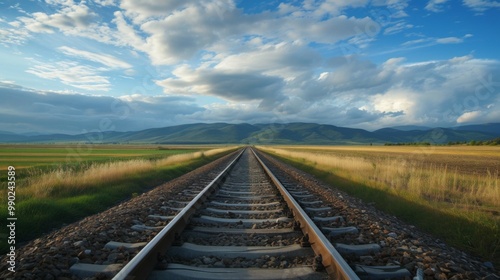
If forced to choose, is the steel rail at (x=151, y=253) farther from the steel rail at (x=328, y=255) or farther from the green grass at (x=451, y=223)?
the green grass at (x=451, y=223)

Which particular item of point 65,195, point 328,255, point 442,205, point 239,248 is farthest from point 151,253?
point 65,195

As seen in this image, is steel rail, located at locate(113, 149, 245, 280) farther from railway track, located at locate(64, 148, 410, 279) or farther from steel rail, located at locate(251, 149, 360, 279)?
steel rail, located at locate(251, 149, 360, 279)

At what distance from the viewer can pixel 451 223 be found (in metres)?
6.68

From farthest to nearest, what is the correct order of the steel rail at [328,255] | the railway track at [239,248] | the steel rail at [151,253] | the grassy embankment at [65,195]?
the grassy embankment at [65,195] → the railway track at [239,248] → the steel rail at [328,255] → the steel rail at [151,253]

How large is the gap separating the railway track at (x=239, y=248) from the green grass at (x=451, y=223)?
6.45 feet

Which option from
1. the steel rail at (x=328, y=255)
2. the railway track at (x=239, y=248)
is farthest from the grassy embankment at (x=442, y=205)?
the steel rail at (x=328, y=255)

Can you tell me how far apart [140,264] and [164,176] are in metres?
14.0

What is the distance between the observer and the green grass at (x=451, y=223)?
17.6ft

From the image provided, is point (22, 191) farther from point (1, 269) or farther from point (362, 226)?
point (362, 226)

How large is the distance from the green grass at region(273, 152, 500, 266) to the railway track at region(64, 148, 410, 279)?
197cm

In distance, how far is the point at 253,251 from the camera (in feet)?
13.7

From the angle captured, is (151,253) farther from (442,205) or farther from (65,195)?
(65,195)

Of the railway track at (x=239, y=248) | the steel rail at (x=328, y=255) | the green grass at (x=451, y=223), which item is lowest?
the green grass at (x=451, y=223)

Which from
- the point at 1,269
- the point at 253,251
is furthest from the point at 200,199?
the point at 1,269
